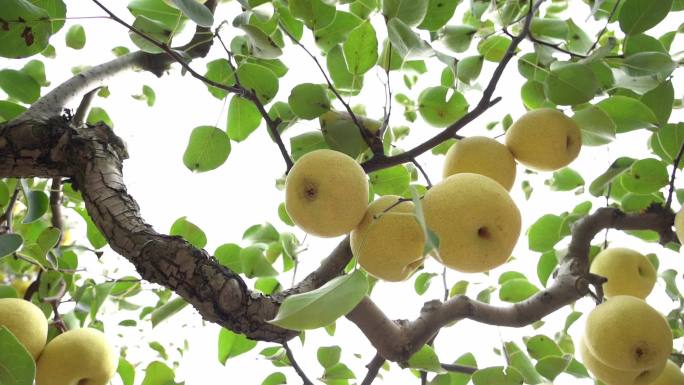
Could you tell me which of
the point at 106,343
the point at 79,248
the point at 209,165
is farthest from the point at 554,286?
the point at 79,248

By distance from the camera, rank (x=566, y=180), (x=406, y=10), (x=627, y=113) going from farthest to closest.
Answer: (x=566, y=180)
(x=627, y=113)
(x=406, y=10)

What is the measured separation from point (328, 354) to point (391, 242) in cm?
52

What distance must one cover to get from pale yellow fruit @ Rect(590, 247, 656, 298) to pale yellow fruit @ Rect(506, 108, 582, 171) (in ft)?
1.06

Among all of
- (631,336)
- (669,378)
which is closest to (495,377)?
(631,336)

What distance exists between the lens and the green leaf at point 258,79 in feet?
3.11

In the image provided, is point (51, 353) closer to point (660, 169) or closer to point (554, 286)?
point (554, 286)

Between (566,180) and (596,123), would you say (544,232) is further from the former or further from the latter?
(596,123)

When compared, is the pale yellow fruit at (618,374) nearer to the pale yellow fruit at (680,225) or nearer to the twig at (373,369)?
the pale yellow fruit at (680,225)

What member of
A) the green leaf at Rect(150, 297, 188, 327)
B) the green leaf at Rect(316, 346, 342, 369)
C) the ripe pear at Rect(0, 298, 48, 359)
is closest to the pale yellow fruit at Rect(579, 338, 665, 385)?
the green leaf at Rect(316, 346, 342, 369)

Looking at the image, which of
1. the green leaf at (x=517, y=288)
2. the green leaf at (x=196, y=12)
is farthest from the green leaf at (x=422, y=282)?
the green leaf at (x=196, y=12)

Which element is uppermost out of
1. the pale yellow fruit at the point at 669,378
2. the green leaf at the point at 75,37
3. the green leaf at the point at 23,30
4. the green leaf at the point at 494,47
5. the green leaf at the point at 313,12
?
the green leaf at the point at 75,37

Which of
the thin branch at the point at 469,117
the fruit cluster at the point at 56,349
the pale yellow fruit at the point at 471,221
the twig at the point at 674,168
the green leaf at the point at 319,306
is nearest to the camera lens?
the green leaf at the point at 319,306

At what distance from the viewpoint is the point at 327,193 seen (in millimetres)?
760

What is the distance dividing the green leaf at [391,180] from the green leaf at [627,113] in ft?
1.16
